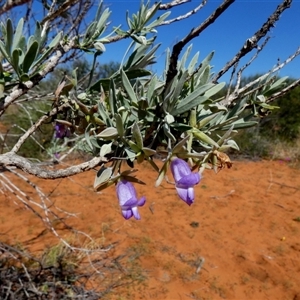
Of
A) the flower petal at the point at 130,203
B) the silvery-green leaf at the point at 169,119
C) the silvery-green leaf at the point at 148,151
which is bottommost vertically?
the flower petal at the point at 130,203

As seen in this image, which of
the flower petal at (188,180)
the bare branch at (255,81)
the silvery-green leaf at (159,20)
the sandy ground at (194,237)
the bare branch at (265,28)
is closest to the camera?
the bare branch at (265,28)

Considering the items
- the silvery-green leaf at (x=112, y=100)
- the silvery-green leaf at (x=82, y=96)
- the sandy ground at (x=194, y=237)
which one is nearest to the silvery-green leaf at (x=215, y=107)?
the silvery-green leaf at (x=112, y=100)

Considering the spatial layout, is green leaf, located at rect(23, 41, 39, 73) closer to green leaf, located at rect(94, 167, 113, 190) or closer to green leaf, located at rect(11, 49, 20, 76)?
green leaf, located at rect(11, 49, 20, 76)

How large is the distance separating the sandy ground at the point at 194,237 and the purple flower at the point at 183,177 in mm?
1598

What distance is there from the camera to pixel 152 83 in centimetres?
49

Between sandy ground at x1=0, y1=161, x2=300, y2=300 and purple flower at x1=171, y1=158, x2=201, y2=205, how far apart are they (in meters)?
1.60

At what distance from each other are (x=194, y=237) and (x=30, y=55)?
2.89 m

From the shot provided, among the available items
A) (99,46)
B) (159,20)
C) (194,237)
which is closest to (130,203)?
(99,46)

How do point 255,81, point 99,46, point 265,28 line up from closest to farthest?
1. point 265,28
2. point 255,81
3. point 99,46

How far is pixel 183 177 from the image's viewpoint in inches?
19.2

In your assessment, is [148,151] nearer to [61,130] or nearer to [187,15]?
[61,130]

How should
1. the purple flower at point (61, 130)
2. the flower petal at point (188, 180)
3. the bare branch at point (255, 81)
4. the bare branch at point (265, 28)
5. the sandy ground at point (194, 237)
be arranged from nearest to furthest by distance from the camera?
the bare branch at point (265, 28), the flower petal at point (188, 180), the bare branch at point (255, 81), the purple flower at point (61, 130), the sandy ground at point (194, 237)

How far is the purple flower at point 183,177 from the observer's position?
484 mm

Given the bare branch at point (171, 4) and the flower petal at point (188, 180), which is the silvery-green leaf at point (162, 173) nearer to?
the flower petal at point (188, 180)
